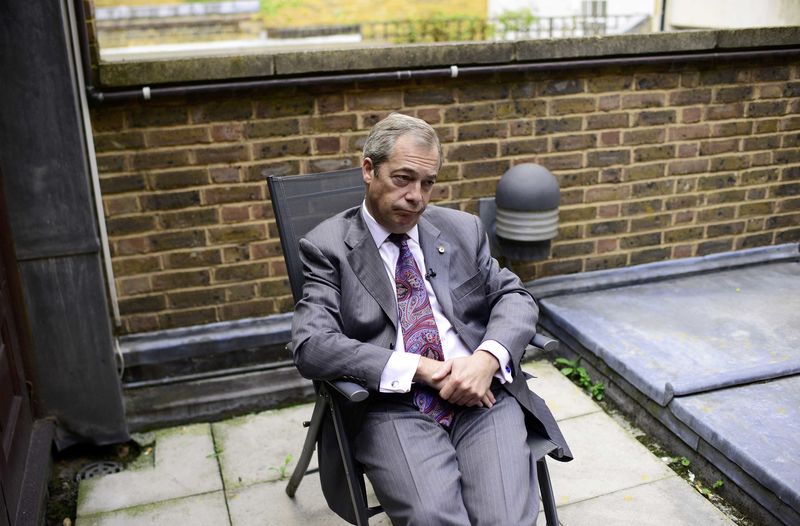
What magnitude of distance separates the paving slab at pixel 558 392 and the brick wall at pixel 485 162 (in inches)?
23.6

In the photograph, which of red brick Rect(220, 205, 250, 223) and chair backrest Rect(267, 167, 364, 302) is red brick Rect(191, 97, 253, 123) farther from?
chair backrest Rect(267, 167, 364, 302)

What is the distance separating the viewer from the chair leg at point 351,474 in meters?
2.18

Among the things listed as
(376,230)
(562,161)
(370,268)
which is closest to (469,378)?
(370,268)

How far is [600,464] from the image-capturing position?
10.1ft

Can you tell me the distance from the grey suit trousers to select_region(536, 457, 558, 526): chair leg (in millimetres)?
152

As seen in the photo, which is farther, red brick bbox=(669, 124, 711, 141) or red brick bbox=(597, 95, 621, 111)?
red brick bbox=(669, 124, 711, 141)

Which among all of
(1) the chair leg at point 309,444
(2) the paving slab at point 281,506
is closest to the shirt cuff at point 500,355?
(1) the chair leg at point 309,444

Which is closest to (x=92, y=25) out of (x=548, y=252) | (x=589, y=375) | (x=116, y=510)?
(x=116, y=510)

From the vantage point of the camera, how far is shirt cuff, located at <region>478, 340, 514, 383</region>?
2.28 m

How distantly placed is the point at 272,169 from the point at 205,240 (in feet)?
1.56

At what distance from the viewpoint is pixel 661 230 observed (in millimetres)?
4324

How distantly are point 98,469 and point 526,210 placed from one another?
2.35m

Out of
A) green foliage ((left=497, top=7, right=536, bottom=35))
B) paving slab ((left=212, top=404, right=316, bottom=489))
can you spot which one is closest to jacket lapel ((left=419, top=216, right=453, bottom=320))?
paving slab ((left=212, top=404, right=316, bottom=489))

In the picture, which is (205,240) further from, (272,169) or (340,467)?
(340,467)
